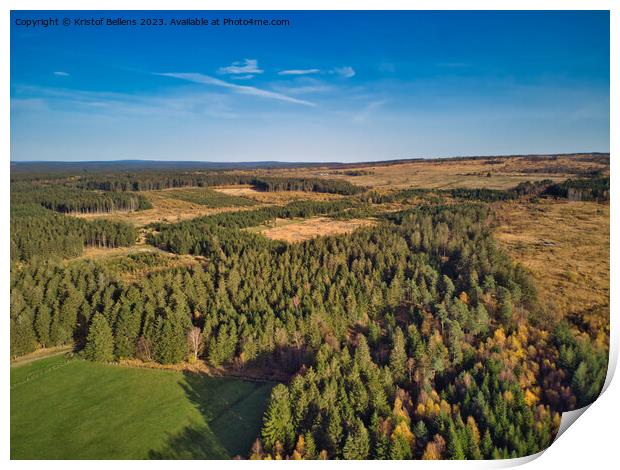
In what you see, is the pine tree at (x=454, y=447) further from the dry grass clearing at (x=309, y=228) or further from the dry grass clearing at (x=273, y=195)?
the dry grass clearing at (x=273, y=195)

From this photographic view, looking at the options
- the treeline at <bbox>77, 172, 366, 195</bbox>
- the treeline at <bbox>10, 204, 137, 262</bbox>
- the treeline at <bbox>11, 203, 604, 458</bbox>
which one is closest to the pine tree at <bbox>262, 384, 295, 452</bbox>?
the treeline at <bbox>11, 203, 604, 458</bbox>

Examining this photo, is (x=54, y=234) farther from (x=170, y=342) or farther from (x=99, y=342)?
(x=170, y=342)

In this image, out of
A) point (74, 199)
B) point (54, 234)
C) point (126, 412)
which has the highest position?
point (74, 199)

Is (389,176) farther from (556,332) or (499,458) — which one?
(499,458)

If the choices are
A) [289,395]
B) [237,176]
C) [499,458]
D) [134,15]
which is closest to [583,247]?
Result: [499,458]

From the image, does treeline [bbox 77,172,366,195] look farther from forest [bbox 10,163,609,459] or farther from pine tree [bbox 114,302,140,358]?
pine tree [bbox 114,302,140,358]

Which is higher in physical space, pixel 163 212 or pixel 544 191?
pixel 544 191

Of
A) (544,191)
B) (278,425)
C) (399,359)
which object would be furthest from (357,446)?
(544,191)
